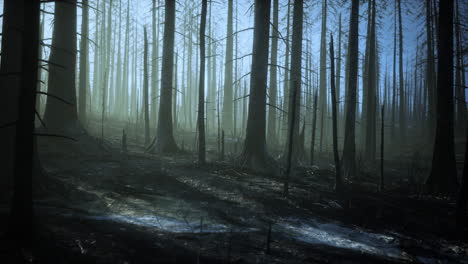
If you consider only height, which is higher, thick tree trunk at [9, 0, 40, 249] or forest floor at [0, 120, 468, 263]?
thick tree trunk at [9, 0, 40, 249]

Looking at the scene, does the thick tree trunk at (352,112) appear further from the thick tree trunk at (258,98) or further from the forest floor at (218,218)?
the thick tree trunk at (258,98)

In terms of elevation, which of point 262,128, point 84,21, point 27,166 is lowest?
point 27,166

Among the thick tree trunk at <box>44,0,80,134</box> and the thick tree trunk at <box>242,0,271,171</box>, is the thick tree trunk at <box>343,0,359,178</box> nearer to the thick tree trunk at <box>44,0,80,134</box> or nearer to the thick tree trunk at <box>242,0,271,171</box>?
the thick tree trunk at <box>242,0,271,171</box>

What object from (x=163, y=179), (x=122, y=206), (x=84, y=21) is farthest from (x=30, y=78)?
(x=84, y=21)

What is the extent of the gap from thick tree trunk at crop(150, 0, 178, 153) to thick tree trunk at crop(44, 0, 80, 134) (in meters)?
3.17

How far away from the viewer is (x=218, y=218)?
5000 mm

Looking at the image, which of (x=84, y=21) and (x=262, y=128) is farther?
(x=84, y=21)

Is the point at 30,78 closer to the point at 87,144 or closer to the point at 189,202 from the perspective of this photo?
the point at 189,202

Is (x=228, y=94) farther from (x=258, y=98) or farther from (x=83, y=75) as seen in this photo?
(x=258, y=98)

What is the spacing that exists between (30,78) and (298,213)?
16.5 feet

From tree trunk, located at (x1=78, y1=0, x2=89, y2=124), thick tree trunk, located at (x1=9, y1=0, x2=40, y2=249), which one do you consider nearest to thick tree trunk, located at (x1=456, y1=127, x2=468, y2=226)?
thick tree trunk, located at (x1=9, y1=0, x2=40, y2=249)

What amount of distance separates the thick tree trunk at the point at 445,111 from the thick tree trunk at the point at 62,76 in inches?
439

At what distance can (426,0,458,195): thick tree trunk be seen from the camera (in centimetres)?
755

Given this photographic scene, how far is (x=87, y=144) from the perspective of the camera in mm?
9188
